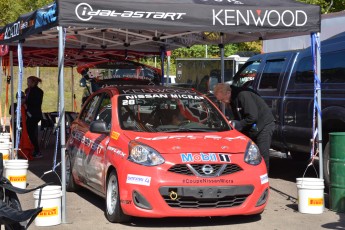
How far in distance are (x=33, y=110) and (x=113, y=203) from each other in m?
7.39

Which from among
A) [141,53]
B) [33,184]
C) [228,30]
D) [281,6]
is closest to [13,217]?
[228,30]

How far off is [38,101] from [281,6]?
7.51m

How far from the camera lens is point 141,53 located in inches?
635

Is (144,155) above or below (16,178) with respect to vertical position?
above

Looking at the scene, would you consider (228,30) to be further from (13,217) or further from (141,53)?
(141,53)

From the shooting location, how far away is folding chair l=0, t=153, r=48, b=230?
475cm

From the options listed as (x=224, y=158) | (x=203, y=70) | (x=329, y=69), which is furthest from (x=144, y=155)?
(x=203, y=70)

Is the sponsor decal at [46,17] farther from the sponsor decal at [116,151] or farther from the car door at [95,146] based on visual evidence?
the sponsor decal at [116,151]

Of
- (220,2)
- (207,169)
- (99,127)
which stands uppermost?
(220,2)

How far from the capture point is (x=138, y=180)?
23.6ft

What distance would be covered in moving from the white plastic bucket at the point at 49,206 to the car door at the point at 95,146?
701 millimetres

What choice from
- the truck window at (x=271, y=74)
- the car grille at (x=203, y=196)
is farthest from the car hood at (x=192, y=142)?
the truck window at (x=271, y=74)

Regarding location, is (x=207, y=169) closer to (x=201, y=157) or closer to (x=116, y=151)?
(x=201, y=157)

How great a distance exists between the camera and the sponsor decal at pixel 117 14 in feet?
25.2
